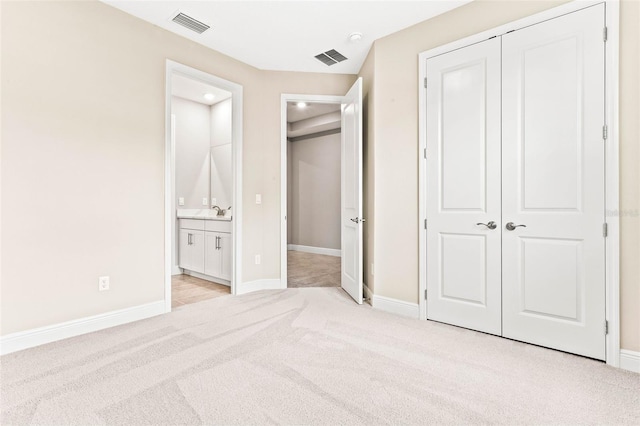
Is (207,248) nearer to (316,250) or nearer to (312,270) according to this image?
(312,270)

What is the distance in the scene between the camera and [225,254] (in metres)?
3.97

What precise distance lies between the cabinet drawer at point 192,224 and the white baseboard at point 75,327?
154 cm

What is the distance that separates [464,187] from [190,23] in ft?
9.46

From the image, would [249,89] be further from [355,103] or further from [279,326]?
[279,326]

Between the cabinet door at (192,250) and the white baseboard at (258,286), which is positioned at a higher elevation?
the cabinet door at (192,250)

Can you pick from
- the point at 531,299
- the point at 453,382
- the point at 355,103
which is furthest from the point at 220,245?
the point at 531,299

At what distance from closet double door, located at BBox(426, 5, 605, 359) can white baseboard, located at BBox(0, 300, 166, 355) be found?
260cm

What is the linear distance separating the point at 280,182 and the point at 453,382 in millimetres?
2852

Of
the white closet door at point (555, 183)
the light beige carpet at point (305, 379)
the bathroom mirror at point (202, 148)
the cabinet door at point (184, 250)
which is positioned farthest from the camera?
the bathroom mirror at point (202, 148)

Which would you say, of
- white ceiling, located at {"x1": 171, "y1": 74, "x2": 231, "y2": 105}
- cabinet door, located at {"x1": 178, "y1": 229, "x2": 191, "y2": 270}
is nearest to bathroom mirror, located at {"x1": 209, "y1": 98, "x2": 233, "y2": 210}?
white ceiling, located at {"x1": 171, "y1": 74, "x2": 231, "y2": 105}

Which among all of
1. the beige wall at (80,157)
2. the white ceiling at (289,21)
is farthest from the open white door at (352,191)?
the beige wall at (80,157)

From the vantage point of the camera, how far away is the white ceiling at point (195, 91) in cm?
421

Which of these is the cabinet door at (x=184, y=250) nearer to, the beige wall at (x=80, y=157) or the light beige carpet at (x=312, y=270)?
the light beige carpet at (x=312, y=270)

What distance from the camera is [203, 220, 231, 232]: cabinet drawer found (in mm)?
3937
